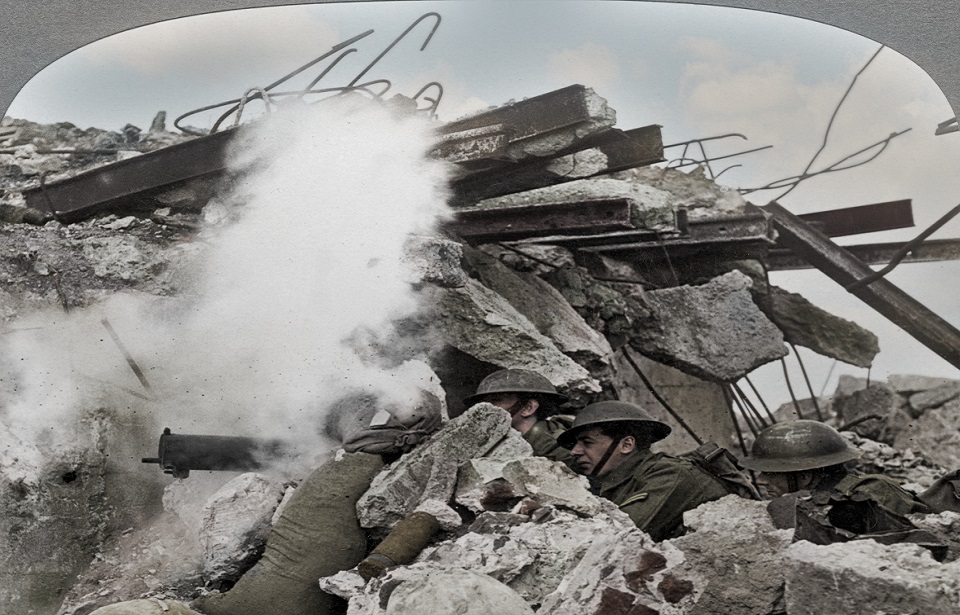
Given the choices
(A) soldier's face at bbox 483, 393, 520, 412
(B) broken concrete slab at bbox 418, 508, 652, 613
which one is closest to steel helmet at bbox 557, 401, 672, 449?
(A) soldier's face at bbox 483, 393, 520, 412

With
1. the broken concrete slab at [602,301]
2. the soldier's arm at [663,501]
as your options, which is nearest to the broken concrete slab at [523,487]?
the soldier's arm at [663,501]

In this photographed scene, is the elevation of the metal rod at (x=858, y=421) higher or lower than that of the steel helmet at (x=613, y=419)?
lower

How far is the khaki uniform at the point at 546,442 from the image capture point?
5023 mm

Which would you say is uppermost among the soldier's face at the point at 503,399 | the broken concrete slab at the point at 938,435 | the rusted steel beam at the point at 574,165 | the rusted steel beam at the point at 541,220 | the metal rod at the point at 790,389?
the rusted steel beam at the point at 574,165

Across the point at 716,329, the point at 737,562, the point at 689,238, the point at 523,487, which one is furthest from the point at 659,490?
the point at 689,238

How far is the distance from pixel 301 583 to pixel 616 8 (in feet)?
9.23

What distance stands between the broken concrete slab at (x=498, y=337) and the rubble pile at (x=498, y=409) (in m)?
0.01

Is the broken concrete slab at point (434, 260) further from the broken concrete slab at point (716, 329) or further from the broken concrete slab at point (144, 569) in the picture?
the broken concrete slab at point (144, 569)

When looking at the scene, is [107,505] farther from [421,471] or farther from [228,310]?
[421,471]

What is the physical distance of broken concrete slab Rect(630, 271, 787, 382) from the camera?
5.12 m

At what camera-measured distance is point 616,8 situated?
448cm

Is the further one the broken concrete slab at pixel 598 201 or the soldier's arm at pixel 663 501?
the broken concrete slab at pixel 598 201

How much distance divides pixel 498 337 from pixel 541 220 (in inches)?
24.2

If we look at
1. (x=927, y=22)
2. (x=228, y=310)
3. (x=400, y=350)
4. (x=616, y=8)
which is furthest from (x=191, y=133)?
(x=927, y=22)
